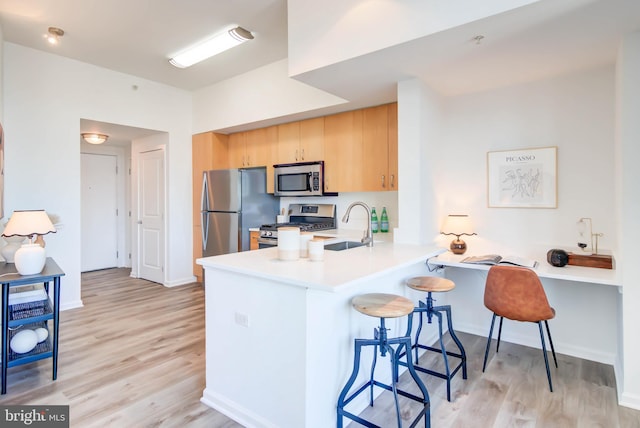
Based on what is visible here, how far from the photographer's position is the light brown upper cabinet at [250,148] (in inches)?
178

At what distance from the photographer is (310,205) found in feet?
14.6

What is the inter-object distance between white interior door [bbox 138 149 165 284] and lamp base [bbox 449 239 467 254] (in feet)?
13.2

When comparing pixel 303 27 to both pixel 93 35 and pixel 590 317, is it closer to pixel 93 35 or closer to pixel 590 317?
pixel 93 35

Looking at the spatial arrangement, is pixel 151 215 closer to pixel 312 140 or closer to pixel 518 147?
pixel 312 140

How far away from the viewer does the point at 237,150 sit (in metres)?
4.90

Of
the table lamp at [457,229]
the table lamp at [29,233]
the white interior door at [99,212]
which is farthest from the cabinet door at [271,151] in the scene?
the white interior door at [99,212]

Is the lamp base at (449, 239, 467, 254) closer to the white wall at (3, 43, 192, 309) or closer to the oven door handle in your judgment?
the oven door handle

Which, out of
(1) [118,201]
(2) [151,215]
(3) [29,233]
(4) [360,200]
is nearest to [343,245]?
(4) [360,200]

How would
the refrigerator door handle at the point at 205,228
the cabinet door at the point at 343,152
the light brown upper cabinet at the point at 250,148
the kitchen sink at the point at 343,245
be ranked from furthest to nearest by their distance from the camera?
1. the refrigerator door handle at the point at 205,228
2. the light brown upper cabinet at the point at 250,148
3. the cabinet door at the point at 343,152
4. the kitchen sink at the point at 343,245

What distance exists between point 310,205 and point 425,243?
1.91 metres

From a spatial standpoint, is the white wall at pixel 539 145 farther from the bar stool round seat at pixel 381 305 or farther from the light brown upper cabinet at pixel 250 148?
the light brown upper cabinet at pixel 250 148

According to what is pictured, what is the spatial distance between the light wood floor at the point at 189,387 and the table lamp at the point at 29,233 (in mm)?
800

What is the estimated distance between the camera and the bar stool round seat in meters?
1.65

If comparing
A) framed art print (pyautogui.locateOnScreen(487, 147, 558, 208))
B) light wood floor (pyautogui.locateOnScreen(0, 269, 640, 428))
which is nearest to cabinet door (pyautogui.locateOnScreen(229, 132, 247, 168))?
light wood floor (pyautogui.locateOnScreen(0, 269, 640, 428))
